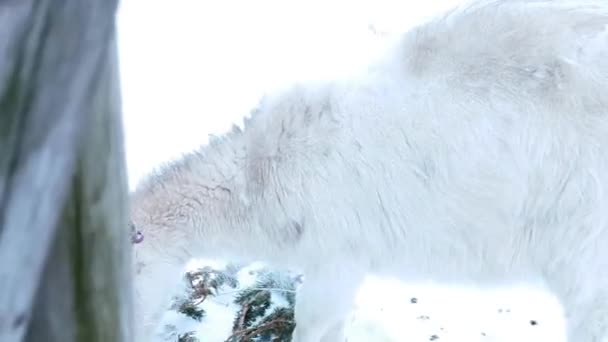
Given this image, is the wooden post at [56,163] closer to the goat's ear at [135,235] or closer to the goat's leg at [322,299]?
the goat's ear at [135,235]

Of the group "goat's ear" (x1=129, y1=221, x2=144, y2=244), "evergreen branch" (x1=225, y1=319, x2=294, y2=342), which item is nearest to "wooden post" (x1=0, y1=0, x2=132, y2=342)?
"goat's ear" (x1=129, y1=221, x2=144, y2=244)

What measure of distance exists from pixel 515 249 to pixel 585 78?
2.77 feet

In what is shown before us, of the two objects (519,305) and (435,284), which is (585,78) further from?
(519,305)

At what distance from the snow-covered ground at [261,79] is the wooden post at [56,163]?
3022 millimetres

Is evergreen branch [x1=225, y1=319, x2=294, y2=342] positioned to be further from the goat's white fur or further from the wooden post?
the wooden post

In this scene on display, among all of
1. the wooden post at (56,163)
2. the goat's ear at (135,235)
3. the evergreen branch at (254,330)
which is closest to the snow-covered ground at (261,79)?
the evergreen branch at (254,330)

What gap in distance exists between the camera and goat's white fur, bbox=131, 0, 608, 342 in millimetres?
3584

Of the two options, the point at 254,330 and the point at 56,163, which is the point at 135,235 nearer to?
the point at 254,330

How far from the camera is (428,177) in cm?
374

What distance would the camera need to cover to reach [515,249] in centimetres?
377

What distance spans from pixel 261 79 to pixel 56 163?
5.21 metres

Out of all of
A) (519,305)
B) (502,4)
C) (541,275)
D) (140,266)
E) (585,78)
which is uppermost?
(502,4)

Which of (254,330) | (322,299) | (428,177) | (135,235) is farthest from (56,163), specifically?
(254,330)

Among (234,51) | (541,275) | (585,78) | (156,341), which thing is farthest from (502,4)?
(234,51)
